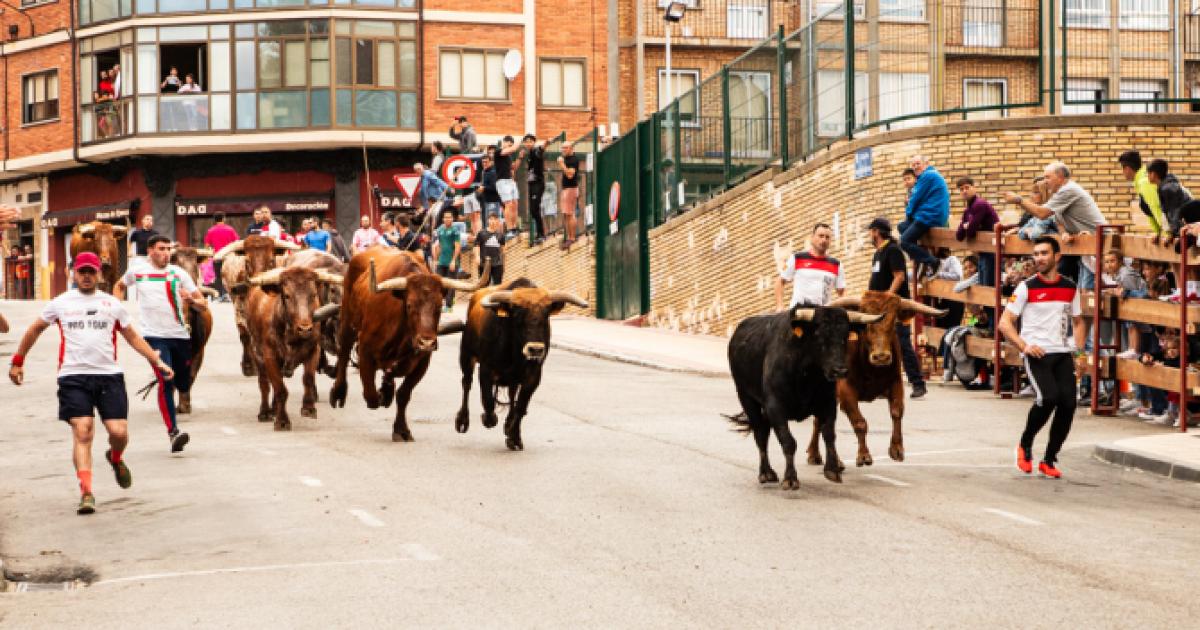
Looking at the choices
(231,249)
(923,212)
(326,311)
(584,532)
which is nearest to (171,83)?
(231,249)

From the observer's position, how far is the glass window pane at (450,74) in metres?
48.2

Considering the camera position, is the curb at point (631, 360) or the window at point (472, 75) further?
the window at point (472, 75)

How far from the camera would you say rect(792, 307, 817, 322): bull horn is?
1217cm

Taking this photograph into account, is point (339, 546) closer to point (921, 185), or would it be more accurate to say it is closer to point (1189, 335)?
point (1189, 335)

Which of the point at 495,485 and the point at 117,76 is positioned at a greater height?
the point at 117,76

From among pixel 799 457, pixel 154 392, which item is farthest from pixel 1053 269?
pixel 154 392

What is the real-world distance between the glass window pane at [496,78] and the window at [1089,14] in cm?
2744

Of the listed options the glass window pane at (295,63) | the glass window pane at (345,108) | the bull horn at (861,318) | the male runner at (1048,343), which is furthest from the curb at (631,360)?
the glass window pane at (295,63)

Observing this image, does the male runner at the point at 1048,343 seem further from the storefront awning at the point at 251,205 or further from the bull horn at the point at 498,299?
the storefront awning at the point at 251,205

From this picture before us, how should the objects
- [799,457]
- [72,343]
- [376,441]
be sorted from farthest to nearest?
[376,441] < [799,457] < [72,343]

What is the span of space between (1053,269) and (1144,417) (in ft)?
15.3

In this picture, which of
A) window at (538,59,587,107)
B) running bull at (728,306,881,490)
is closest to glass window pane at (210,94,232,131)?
window at (538,59,587,107)

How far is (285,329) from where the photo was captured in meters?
16.7

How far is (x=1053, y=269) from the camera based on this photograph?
13203mm
